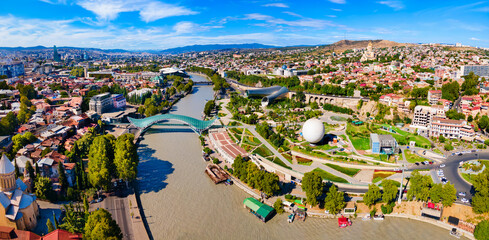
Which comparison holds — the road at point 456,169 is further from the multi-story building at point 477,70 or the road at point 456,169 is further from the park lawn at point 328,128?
the multi-story building at point 477,70

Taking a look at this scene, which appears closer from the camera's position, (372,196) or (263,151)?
(372,196)

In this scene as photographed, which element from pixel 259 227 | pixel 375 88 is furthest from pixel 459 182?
pixel 375 88

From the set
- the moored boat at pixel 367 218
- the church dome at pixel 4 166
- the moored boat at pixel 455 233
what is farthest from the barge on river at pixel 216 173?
the moored boat at pixel 455 233

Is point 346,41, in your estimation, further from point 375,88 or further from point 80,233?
point 80,233

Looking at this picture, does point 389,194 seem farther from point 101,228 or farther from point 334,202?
point 101,228

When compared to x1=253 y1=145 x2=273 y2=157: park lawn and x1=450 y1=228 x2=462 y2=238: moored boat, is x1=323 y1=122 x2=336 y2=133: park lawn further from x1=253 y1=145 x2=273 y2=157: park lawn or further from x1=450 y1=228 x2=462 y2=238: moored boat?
x1=450 y1=228 x2=462 y2=238: moored boat

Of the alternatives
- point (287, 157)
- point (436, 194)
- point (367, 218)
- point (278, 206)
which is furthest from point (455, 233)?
point (287, 157)

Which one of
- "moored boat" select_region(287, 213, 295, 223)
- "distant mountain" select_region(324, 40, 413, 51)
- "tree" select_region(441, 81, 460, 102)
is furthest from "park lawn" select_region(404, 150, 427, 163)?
"distant mountain" select_region(324, 40, 413, 51)
